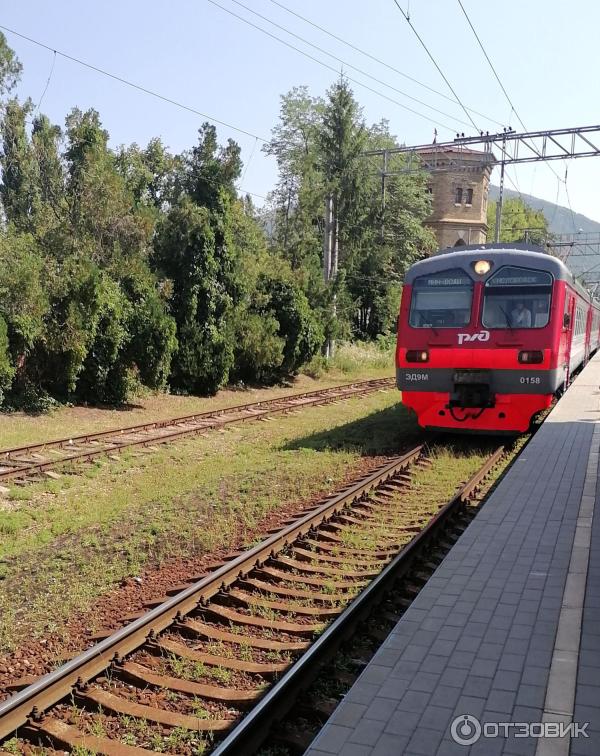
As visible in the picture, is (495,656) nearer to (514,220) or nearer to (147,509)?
(147,509)

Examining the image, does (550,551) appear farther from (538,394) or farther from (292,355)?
(292,355)

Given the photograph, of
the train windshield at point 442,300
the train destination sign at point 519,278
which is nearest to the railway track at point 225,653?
the train windshield at point 442,300

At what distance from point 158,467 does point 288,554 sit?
4.56 m

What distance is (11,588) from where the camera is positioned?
248 inches

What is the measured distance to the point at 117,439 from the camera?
13.1 metres

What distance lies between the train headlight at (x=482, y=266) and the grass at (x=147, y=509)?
339cm

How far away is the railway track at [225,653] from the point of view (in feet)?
12.8

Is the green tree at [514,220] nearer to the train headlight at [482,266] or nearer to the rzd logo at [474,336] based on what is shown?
the train headlight at [482,266]

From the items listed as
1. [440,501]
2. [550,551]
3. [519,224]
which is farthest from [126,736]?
[519,224]

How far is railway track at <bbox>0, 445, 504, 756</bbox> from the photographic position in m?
3.92

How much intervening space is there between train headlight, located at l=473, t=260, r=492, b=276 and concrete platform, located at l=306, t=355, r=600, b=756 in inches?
226

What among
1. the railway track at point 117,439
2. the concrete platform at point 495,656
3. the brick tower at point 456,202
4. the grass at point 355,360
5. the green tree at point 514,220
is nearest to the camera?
the concrete platform at point 495,656

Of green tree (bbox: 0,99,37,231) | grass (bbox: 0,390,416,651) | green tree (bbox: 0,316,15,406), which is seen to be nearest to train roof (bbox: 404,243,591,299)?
grass (bbox: 0,390,416,651)

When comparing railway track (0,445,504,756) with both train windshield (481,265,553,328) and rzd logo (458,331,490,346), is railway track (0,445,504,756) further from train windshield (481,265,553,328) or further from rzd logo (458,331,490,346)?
train windshield (481,265,553,328)
